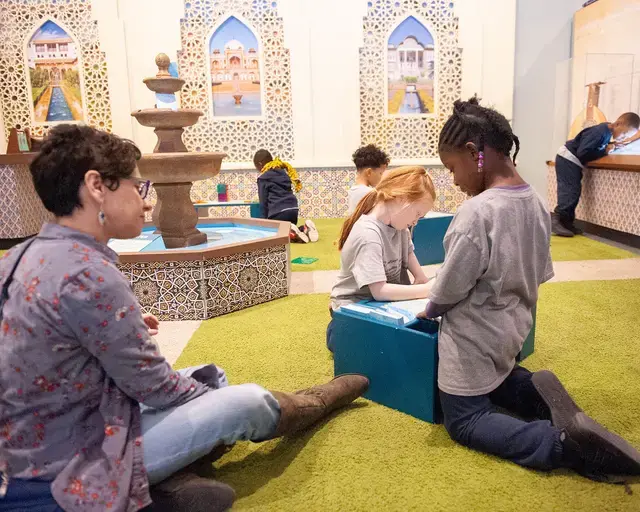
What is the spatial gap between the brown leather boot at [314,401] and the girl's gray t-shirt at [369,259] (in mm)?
427

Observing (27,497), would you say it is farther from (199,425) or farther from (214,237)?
(214,237)

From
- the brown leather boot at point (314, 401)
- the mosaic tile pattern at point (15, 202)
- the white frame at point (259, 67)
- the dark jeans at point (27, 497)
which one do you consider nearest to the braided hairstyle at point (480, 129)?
the brown leather boot at point (314, 401)

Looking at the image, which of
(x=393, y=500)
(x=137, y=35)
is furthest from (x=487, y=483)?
(x=137, y=35)

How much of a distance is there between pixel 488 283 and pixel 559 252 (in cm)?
406

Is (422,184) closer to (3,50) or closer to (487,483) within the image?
(487,483)

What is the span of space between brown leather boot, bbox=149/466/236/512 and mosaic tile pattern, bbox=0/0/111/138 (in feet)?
23.4

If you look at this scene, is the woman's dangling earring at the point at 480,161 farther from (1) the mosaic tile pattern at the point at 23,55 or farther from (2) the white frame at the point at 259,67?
(1) the mosaic tile pattern at the point at 23,55

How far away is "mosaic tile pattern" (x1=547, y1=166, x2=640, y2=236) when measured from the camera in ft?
17.7

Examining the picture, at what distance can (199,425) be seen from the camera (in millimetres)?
1509

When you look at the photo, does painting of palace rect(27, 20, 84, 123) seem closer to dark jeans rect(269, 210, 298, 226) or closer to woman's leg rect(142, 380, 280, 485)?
dark jeans rect(269, 210, 298, 226)

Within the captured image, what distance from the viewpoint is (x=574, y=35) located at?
7.79 meters

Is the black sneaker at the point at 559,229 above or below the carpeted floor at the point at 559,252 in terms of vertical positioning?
above

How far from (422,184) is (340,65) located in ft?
19.8

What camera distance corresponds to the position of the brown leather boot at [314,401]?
1.77 metres
